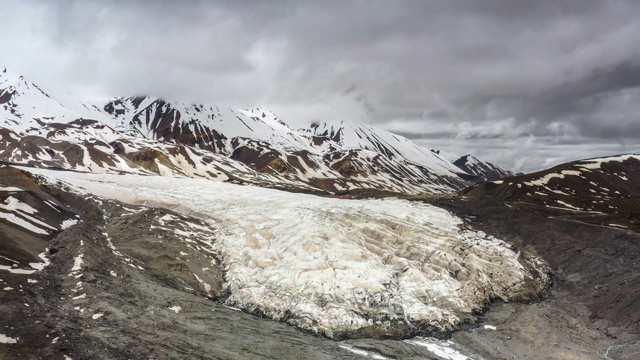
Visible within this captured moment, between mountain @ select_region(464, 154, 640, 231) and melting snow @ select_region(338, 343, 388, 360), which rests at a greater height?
mountain @ select_region(464, 154, 640, 231)

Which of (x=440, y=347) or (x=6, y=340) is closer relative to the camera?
(x=6, y=340)

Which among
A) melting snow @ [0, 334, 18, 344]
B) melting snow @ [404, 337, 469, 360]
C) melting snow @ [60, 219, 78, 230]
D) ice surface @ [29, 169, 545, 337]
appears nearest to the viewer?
melting snow @ [0, 334, 18, 344]

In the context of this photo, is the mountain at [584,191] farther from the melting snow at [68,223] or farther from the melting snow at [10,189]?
the melting snow at [10,189]

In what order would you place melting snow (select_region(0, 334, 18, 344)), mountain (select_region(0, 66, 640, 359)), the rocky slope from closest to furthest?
melting snow (select_region(0, 334, 18, 344))
the rocky slope
mountain (select_region(0, 66, 640, 359))

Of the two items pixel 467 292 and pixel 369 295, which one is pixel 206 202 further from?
pixel 467 292

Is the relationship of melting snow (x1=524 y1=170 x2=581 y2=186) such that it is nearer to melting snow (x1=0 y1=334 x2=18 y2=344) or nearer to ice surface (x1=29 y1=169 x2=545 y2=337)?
ice surface (x1=29 y1=169 x2=545 y2=337)

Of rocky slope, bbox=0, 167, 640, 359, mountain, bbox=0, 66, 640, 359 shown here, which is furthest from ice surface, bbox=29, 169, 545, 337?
rocky slope, bbox=0, 167, 640, 359

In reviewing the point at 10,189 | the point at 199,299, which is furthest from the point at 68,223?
the point at 199,299

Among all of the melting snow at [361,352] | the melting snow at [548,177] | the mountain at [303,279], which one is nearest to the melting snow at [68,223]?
the mountain at [303,279]

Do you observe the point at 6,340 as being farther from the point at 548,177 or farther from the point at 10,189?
the point at 548,177
